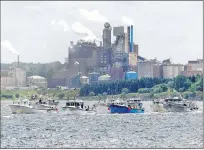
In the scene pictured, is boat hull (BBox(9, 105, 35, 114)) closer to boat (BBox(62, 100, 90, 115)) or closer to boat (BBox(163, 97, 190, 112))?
boat (BBox(62, 100, 90, 115))

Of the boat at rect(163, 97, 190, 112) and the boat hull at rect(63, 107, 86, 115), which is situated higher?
the boat at rect(163, 97, 190, 112)

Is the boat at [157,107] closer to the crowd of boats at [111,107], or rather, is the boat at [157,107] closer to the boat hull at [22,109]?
the crowd of boats at [111,107]

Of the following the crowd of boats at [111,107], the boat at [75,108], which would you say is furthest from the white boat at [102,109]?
the boat at [75,108]

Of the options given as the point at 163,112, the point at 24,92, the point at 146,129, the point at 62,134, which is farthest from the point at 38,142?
the point at 24,92

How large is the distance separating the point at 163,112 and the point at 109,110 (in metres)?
8.57

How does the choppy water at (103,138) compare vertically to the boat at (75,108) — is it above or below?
below

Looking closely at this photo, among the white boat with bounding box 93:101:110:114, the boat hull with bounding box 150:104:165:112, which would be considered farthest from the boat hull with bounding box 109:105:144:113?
the boat hull with bounding box 150:104:165:112

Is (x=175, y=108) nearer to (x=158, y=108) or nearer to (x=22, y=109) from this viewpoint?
(x=158, y=108)

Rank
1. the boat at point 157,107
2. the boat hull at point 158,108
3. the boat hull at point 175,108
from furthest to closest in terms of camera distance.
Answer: the boat at point 157,107, the boat hull at point 158,108, the boat hull at point 175,108

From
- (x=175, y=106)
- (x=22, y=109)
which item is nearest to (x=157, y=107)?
(x=175, y=106)

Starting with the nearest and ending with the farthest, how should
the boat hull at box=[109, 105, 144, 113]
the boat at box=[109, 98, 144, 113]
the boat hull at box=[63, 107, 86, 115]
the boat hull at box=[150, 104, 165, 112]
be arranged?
the boat hull at box=[63, 107, 86, 115]
the boat hull at box=[109, 105, 144, 113]
the boat at box=[109, 98, 144, 113]
the boat hull at box=[150, 104, 165, 112]

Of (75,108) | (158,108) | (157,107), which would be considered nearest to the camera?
(75,108)

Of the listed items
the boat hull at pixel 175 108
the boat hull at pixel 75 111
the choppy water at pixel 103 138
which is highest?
the boat hull at pixel 175 108

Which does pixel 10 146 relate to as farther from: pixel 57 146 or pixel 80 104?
pixel 80 104
